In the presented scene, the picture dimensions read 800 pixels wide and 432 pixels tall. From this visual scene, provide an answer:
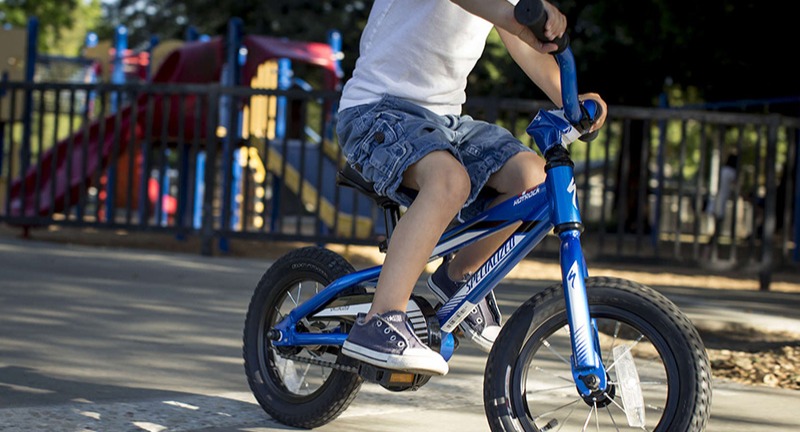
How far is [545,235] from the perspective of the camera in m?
3.35

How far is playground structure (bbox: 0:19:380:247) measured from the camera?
1063 cm

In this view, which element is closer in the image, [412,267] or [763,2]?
[412,267]

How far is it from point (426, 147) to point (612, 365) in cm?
81

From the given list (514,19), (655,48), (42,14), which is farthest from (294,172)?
(42,14)

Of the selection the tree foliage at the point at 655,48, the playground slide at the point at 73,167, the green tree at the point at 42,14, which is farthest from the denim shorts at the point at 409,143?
the green tree at the point at 42,14

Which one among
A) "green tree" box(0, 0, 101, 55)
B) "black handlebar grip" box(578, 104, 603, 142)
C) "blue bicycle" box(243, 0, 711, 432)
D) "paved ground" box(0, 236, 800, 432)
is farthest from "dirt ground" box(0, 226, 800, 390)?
"green tree" box(0, 0, 101, 55)

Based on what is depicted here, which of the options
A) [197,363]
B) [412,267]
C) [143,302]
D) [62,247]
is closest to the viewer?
[412,267]

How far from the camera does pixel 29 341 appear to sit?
5.29 metres

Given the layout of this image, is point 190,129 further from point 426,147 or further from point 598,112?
point 598,112

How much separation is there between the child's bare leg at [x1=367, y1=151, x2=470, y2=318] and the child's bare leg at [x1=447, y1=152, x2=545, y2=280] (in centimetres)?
19

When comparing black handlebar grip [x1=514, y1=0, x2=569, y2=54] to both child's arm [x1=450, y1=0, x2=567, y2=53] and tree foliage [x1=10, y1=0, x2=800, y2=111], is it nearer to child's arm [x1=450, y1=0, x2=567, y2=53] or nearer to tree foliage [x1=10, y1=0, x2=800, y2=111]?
child's arm [x1=450, y1=0, x2=567, y2=53]

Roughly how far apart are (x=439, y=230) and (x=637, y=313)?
24.8 inches

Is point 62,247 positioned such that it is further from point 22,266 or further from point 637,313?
point 637,313

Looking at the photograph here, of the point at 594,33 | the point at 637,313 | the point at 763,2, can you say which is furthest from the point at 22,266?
the point at 594,33
